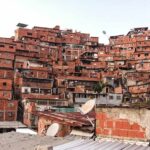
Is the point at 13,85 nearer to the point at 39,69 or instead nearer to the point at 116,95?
the point at 39,69

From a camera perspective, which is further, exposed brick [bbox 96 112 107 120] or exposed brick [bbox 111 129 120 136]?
exposed brick [bbox 96 112 107 120]

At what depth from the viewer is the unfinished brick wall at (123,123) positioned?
12.4 metres

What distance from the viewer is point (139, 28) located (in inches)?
3469

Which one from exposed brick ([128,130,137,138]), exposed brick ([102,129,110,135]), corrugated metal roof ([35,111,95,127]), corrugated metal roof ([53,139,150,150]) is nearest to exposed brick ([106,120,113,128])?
exposed brick ([102,129,110,135])

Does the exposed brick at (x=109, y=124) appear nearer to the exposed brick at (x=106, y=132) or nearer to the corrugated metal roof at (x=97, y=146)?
the exposed brick at (x=106, y=132)

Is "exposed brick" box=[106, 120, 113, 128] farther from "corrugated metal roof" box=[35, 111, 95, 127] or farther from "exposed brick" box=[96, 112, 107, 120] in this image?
"corrugated metal roof" box=[35, 111, 95, 127]

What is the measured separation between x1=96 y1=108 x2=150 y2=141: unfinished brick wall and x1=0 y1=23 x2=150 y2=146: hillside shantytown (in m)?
16.4

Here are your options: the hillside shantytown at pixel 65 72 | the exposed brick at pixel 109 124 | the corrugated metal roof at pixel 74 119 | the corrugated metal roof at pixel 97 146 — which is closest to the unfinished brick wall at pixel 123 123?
the exposed brick at pixel 109 124

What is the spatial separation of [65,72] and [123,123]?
182 feet

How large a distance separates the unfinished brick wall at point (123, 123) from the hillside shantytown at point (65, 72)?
16.4m

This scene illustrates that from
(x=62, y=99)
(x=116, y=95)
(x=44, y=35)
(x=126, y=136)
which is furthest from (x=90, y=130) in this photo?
(x=44, y=35)

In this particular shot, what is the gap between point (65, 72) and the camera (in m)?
68.3

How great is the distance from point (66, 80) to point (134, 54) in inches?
830

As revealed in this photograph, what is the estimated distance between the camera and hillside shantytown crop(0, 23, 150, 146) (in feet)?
172
